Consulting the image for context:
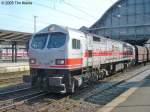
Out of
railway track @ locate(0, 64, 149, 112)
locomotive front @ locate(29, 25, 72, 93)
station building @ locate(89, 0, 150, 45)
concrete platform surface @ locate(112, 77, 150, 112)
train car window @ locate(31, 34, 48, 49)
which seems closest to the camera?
concrete platform surface @ locate(112, 77, 150, 112)

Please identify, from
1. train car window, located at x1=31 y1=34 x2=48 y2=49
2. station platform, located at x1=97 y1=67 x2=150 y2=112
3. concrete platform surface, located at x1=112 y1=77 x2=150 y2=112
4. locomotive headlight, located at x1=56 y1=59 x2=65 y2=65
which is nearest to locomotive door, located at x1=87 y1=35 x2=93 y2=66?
train car window, located at x1=31 y1=34 x2=48 y2=49

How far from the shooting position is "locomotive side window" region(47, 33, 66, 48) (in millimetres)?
13599

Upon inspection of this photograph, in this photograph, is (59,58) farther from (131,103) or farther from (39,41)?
(131,103)

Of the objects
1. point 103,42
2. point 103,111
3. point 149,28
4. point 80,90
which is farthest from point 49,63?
point 149,28

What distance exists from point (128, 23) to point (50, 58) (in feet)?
240

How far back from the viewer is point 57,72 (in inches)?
531

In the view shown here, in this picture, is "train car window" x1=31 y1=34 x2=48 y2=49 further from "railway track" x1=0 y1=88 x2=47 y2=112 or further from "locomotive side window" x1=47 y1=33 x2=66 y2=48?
"railway track" x1=0 y1=88 x2=47 y2=112

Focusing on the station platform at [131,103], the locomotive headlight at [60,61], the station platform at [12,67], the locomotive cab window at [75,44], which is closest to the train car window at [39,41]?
the locomotive headlight at [60,61]

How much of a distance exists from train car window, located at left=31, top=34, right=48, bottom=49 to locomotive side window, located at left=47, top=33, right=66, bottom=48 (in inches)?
13.8

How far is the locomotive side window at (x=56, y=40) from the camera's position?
13.6m

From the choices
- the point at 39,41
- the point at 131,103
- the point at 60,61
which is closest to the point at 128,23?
the point at 39,41

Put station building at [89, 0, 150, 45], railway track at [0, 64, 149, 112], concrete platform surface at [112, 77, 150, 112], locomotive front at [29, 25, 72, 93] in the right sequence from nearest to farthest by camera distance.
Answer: concrete platform surface at [112, 77, 150, 112]
railway track at [0, 64, 149, 112]
locomotive front at [29, 25, 72, 93]
station building at [89, 0, 150, 45]

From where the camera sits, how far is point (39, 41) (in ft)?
46.9

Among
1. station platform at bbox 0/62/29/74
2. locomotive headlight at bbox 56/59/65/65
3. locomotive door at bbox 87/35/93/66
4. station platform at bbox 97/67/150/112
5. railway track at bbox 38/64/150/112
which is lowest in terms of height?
railway track at bbox 38/64/150/112
